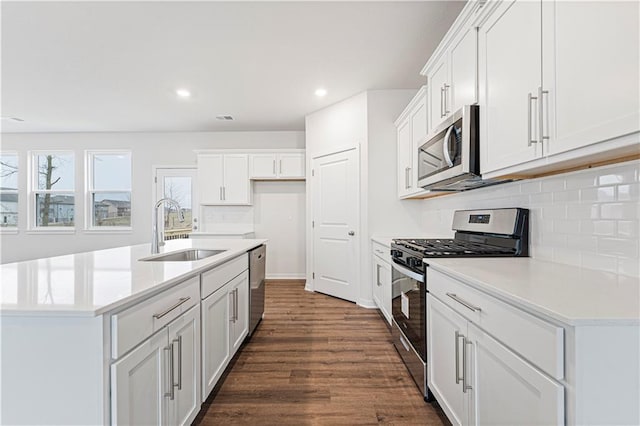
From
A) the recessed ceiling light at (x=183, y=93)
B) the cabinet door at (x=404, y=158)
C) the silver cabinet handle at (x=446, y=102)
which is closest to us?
the silver cabinet handle at (x=446, y=102)

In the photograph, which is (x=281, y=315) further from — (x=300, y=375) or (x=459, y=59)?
(x=459, y=59)

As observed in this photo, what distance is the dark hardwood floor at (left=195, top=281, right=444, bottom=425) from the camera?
1.77m

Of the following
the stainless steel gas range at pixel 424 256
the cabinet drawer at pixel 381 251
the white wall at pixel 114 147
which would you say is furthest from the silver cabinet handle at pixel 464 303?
the white wall at pixel 114 147

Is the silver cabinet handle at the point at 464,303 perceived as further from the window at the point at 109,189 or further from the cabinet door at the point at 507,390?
the window at the point at 109,189

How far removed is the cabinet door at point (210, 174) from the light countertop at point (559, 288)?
176 inches

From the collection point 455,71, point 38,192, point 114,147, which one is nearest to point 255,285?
point 455,71

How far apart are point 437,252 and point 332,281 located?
265 cm

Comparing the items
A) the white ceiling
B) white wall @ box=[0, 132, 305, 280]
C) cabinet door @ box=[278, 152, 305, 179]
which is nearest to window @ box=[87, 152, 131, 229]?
white wall @ box=[0, 132, 305, 280]

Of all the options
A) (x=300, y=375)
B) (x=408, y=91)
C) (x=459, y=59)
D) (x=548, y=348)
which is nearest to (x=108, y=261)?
(x=300, y=375)

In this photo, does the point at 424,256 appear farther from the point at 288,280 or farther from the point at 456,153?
the point at 288,280

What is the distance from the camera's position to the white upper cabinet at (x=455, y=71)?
1.85 m

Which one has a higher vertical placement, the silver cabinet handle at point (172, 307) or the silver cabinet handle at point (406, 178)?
the silver cabinet handle at point (406, 178)

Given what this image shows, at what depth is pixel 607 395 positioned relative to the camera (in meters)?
0.81

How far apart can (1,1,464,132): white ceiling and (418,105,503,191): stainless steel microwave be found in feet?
3.38
